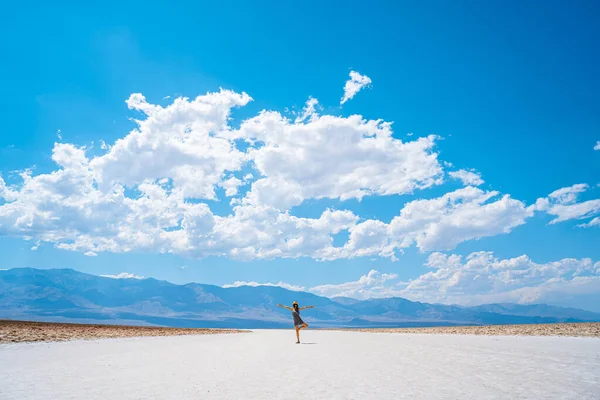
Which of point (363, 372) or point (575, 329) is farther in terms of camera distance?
point (575, 329)

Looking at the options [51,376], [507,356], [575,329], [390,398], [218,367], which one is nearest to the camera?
[390,398]

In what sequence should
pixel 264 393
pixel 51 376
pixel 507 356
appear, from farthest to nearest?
pixel 507 356
pixel 51 376
pixel 264 393

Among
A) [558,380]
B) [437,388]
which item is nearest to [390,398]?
[437,388]

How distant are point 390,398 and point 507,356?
37.5 feet

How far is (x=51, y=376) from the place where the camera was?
13.4 meters

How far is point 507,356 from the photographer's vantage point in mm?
18547

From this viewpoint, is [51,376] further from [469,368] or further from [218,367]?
[469,368]

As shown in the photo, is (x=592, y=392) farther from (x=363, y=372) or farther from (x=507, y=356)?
(x=507, y=356)

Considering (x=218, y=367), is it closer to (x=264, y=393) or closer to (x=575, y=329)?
(x=264, y=393)

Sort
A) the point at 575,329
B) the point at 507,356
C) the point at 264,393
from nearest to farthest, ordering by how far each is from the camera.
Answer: the point at 264,393
the point at 507,356
the point at 575,329

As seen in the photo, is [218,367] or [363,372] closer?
[363,372]

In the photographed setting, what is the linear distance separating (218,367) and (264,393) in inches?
236

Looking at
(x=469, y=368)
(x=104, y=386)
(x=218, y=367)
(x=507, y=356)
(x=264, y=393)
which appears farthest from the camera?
(x=507, y=356)

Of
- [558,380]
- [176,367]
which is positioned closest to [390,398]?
[558,380]
